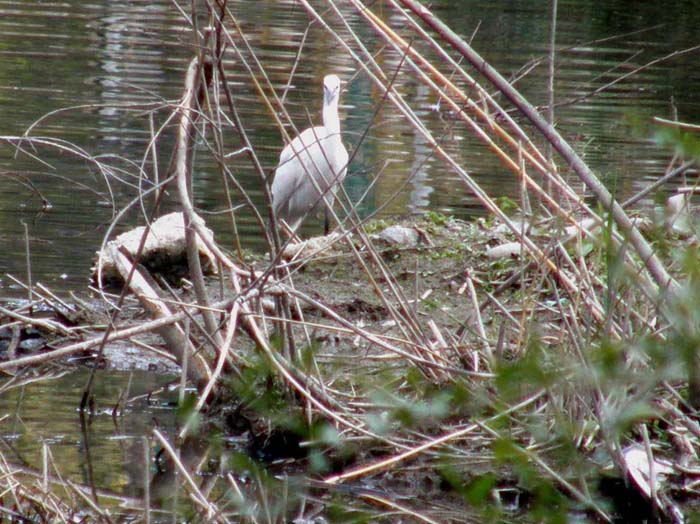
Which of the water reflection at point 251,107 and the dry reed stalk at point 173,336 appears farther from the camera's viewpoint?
the water reflection at point 251,107

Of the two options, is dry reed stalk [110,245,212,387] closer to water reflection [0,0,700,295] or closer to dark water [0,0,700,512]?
dark water [0,0,700,512]

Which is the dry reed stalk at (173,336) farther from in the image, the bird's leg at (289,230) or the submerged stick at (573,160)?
the submerged stick at (573,160)

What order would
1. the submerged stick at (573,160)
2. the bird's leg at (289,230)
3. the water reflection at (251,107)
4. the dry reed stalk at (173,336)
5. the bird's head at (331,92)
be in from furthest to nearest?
the bird's head at (331,92) → the water reflection at (251,107) → the dry reed stalk at (173,336) → the bird's leg at (289,230) → the submerged stick at (573,160)

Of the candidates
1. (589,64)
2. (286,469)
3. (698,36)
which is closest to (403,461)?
(286,469)

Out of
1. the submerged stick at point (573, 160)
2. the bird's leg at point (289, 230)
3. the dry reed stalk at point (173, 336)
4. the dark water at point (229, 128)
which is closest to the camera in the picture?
the submerged stick at point (573, 160)

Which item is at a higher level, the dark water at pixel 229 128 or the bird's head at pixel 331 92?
the bird's head at pixel 331 92

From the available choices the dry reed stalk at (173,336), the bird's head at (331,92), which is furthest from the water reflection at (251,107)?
the dry reed stalk at (173,336)

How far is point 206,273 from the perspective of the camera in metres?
6.88

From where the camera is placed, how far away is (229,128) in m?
10.6

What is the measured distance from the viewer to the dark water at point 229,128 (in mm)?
4902

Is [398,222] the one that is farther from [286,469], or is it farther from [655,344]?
[655,344]

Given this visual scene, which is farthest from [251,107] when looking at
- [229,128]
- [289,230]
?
[289,230]

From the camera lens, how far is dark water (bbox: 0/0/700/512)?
4902 mm

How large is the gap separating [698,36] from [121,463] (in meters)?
17.9
